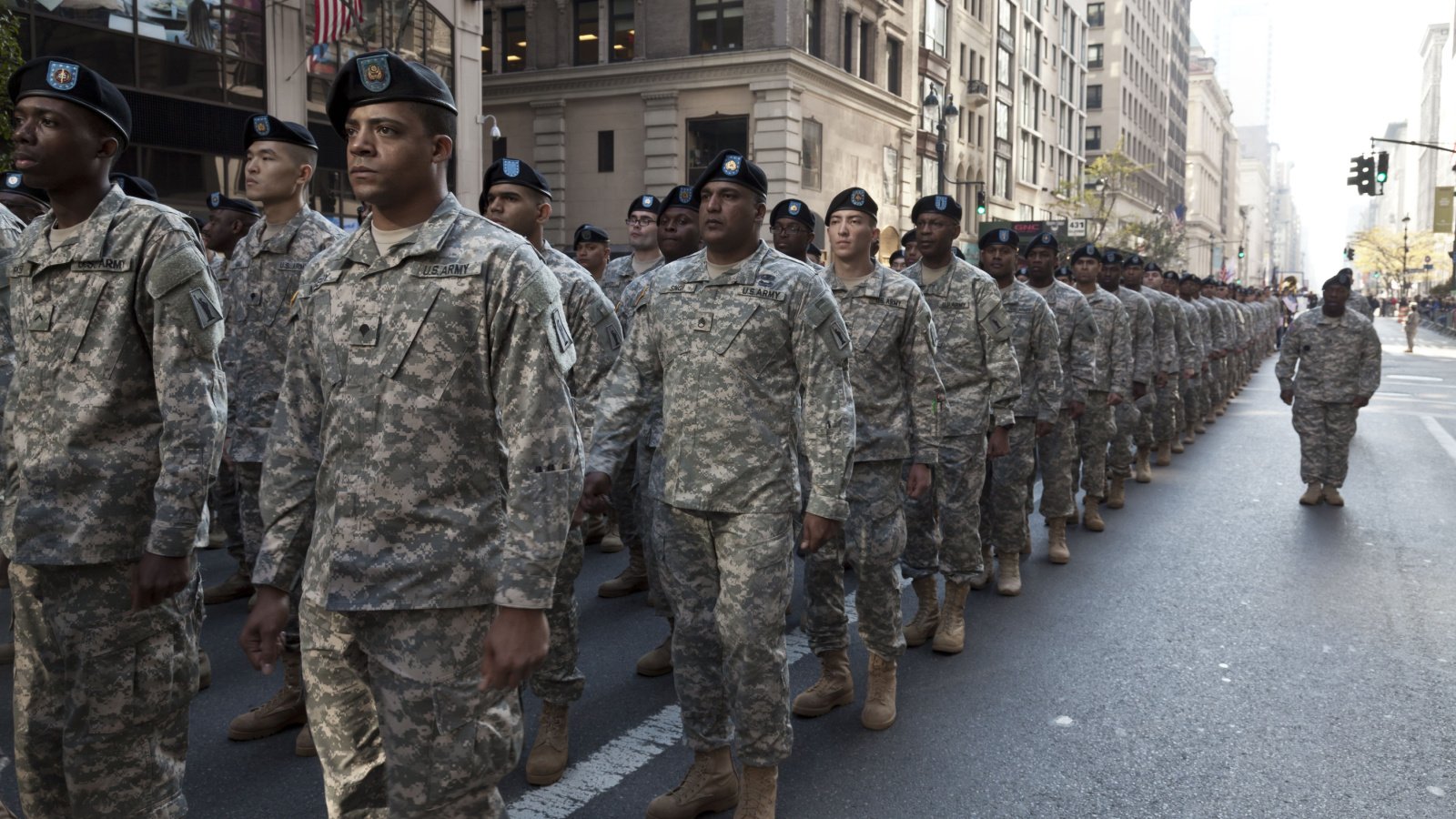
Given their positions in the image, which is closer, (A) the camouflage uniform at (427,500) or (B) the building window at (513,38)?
(A) the camouflage uniform at (427,500)

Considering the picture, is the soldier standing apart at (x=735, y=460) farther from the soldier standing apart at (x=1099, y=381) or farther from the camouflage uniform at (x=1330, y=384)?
the camouflage uniform at (x=1330, y=384)

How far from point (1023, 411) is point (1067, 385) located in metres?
1.41

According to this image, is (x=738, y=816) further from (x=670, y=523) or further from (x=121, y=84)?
(x=121, y=84)

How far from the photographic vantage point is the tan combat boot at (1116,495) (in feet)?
37.2

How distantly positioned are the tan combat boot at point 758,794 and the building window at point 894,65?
38004 mm

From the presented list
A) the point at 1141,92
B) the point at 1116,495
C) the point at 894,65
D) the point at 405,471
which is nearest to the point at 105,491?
the point at 405,471

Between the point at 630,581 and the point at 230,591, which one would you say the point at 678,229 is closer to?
the point at 630,581

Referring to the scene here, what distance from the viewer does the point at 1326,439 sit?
11.4 meters

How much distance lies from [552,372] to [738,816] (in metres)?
2.07

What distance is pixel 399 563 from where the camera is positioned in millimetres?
2754

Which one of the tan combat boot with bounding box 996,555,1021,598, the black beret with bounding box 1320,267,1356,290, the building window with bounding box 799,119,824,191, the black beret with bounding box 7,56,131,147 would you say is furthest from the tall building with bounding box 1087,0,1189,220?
the black beret with bounding box 7,56,131,147

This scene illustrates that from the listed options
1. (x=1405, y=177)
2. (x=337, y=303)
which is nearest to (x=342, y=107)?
(x=337, y=303)

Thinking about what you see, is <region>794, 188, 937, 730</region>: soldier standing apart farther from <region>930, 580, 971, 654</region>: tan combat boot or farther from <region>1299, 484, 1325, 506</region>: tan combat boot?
<region>1299, 484, 1325, 506</region>: tan combat boot

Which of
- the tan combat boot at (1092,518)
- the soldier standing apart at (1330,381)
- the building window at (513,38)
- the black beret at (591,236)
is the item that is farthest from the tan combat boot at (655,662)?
the building window at (513,38)
